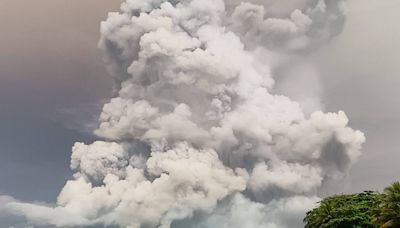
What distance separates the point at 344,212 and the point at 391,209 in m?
41.5

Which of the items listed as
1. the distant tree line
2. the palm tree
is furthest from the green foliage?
the palm tree

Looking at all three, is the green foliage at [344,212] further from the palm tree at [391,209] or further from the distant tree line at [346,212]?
the palm tree at [391,209]

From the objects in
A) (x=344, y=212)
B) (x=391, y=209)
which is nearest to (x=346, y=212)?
(x=344, y=212)

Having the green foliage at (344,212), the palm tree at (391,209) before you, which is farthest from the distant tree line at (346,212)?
the palm tree at (391,209)

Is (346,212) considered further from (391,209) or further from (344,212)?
(391,209)

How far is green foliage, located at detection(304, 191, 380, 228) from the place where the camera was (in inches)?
5017

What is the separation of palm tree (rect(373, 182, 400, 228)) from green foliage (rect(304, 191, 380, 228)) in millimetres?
29370

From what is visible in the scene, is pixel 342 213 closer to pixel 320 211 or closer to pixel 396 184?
pixel 320 211

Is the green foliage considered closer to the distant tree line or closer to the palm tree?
the distant tree line

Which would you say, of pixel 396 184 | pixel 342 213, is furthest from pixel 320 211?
pixel 396 184

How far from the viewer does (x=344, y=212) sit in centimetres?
12950

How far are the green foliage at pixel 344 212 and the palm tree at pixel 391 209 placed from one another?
96.4 ft

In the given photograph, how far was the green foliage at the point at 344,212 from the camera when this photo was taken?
12744 cm

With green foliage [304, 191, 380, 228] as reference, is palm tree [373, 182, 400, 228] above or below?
below
